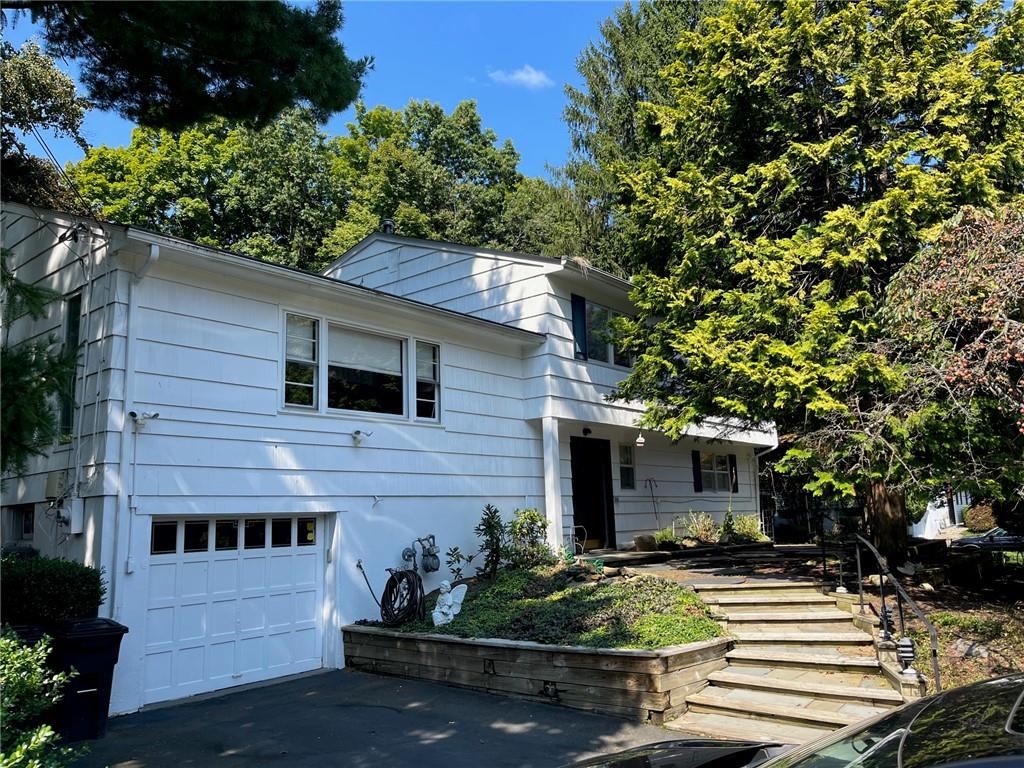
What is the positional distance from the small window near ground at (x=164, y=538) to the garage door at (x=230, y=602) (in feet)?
0.04

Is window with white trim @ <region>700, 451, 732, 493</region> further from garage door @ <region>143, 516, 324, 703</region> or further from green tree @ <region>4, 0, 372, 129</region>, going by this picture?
green tree @ <region>4, 0, 372, 129</region>

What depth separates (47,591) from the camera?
6.95m

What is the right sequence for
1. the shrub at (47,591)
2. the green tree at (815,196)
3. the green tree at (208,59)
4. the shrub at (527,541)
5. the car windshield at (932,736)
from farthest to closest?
the shrub at (527,541) → the green tree at (815,196) → the shrub at (47,591) → the green tree at (208,59) → the car windshield at (932,736)

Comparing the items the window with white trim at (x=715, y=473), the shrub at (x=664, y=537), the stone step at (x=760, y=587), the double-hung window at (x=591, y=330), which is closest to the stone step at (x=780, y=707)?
the stone step at (x=760, y=587)

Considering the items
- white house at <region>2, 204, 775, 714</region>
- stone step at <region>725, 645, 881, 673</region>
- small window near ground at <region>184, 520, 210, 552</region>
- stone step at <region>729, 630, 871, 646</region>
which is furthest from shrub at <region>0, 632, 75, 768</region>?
stone step at <region>729, 630, 871, 646</region>

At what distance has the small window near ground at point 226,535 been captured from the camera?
890cm

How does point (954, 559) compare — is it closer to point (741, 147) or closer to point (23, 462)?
point (741, 147)

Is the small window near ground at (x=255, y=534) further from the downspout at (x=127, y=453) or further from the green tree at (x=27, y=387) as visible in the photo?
the green tree at (x=27, y=387)

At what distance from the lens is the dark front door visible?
15117mm

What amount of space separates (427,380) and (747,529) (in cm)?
1099

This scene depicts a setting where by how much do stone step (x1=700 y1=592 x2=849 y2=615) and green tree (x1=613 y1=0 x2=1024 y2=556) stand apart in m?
1.37

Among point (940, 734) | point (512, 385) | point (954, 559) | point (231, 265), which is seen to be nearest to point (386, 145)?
point (512, 385)

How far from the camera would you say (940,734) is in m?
1.94

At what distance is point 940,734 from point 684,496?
16674 millimetres
